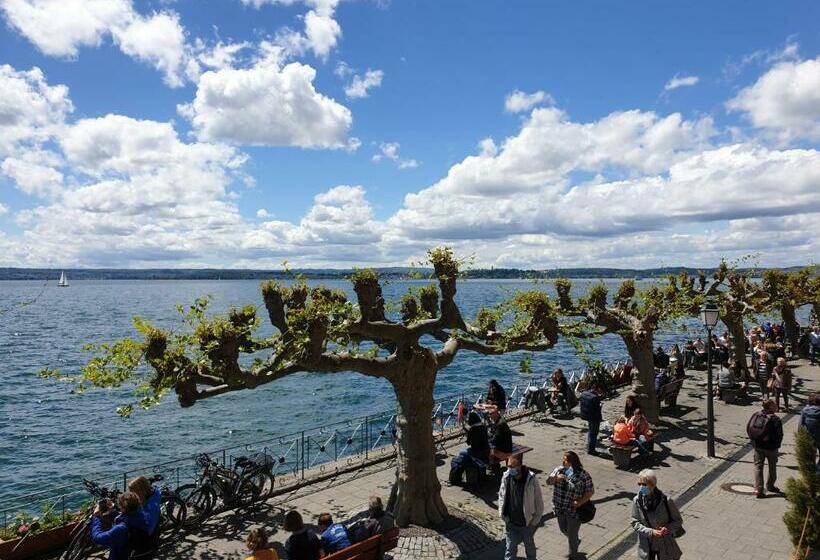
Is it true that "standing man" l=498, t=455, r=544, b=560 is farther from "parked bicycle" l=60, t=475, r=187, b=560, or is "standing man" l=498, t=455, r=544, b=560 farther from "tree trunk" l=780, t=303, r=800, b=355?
"tree trunk" l=780, t=303, r=800, b=355

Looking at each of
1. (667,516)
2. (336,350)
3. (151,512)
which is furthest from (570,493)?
(151,512)

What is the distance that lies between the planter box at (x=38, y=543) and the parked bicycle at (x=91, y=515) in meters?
0.18

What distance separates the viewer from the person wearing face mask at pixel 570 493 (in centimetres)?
914

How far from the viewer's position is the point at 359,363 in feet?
33.6

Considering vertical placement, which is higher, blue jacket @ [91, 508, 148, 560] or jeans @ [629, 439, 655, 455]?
blue jacket @ [91, 508, 148, 560]

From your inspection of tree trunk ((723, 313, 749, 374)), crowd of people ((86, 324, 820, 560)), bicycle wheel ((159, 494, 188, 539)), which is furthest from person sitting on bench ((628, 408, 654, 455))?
tree trunk ((723, 313, 749, 374))

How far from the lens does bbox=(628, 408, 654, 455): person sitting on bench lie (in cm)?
1427

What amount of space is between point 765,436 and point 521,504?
6297 mm

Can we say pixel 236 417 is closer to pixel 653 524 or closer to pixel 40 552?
pixel 40 552

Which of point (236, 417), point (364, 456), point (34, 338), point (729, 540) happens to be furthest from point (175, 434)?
point (34, 338)

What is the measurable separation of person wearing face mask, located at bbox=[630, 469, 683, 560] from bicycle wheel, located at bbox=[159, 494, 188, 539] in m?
8.07

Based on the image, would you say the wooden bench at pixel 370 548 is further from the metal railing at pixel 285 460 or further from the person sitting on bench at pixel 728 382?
the person sitting on bench at pixel 728 382

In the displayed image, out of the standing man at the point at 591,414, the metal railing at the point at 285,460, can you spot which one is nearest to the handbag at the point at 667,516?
the standing man at the point at 591,414

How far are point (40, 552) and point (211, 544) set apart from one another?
274 cm
